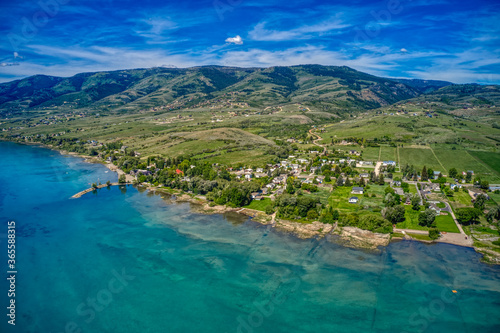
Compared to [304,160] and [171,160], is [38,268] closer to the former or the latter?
[171,160]

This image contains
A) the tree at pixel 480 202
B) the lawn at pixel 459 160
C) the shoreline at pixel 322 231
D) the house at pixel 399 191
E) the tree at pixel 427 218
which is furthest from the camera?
the lawn at pixel 459 160

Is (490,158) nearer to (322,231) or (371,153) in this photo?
(371,153)

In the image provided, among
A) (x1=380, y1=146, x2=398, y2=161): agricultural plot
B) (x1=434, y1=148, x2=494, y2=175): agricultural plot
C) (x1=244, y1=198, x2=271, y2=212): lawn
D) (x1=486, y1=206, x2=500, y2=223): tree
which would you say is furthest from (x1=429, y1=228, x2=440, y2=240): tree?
(x1=380, y1=146, x2=398, y2=161): agricultural plot

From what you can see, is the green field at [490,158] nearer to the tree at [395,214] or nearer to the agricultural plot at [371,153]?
the agricultural plot at [371,153]

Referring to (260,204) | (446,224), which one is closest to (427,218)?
(446,224)

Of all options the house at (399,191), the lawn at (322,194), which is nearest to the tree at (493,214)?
the house at (399,191)

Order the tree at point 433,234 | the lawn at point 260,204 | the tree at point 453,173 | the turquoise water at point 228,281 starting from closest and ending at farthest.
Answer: the turquoise water at point 228,281 → the tree at point 433,234 → the lawn at point 260,204 → the tree at point 453,173
